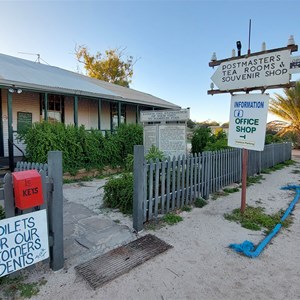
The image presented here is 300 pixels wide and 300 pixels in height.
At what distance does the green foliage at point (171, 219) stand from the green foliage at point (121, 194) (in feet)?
2.38

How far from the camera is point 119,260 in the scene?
271cm

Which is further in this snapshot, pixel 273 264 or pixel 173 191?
pixel 173 191

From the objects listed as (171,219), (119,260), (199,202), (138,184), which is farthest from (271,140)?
(119,260)

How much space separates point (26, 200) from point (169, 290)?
170cm

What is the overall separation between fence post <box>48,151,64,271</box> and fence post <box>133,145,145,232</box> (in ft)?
4.14

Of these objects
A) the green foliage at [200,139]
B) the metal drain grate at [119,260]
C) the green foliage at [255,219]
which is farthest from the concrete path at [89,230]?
the green foliage at [200,139]

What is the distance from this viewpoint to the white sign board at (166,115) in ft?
20.0

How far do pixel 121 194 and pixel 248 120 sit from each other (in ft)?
9.44

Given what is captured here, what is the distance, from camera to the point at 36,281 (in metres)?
2.31

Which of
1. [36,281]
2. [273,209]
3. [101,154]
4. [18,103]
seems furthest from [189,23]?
[36,281]

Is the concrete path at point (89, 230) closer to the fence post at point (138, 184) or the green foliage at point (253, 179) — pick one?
the fence post at point (138, 184)

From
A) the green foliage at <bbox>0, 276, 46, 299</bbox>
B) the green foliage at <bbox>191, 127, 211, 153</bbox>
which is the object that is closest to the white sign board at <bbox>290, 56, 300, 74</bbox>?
the green foliage at <bbox>0, 276, 46, 299</bbox>

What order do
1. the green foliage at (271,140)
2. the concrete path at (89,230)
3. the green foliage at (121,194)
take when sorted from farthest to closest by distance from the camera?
the green foliage at (271,140) → the green foliage at (121,194) → the concrete path at (89,230)

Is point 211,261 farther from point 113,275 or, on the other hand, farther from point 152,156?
point 152,156
